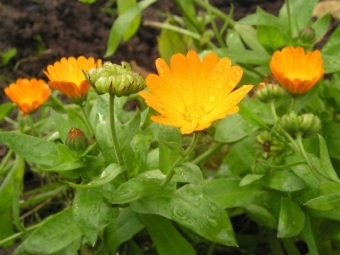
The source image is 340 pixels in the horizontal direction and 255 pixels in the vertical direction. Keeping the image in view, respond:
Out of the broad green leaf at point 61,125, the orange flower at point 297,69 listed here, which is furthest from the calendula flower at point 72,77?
the orange flower at point 297,69

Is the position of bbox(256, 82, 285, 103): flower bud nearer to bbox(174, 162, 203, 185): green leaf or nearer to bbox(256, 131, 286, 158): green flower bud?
bbox(256, 131, 286, 158): green flower bud

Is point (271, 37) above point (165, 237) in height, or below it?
above

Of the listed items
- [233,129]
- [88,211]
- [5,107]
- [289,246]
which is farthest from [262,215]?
[5,107]

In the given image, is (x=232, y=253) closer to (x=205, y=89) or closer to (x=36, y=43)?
(x=205, y=89)

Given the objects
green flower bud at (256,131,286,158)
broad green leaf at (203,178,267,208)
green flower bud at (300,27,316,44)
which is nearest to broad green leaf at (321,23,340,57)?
green flower bud at (300,27,316,44)

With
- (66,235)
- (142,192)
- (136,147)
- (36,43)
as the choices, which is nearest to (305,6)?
(136,147)

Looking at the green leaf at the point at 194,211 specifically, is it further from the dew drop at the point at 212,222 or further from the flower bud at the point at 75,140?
the flower bud at the point at 75,140

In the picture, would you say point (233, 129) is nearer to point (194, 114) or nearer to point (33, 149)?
point (194, 114)
